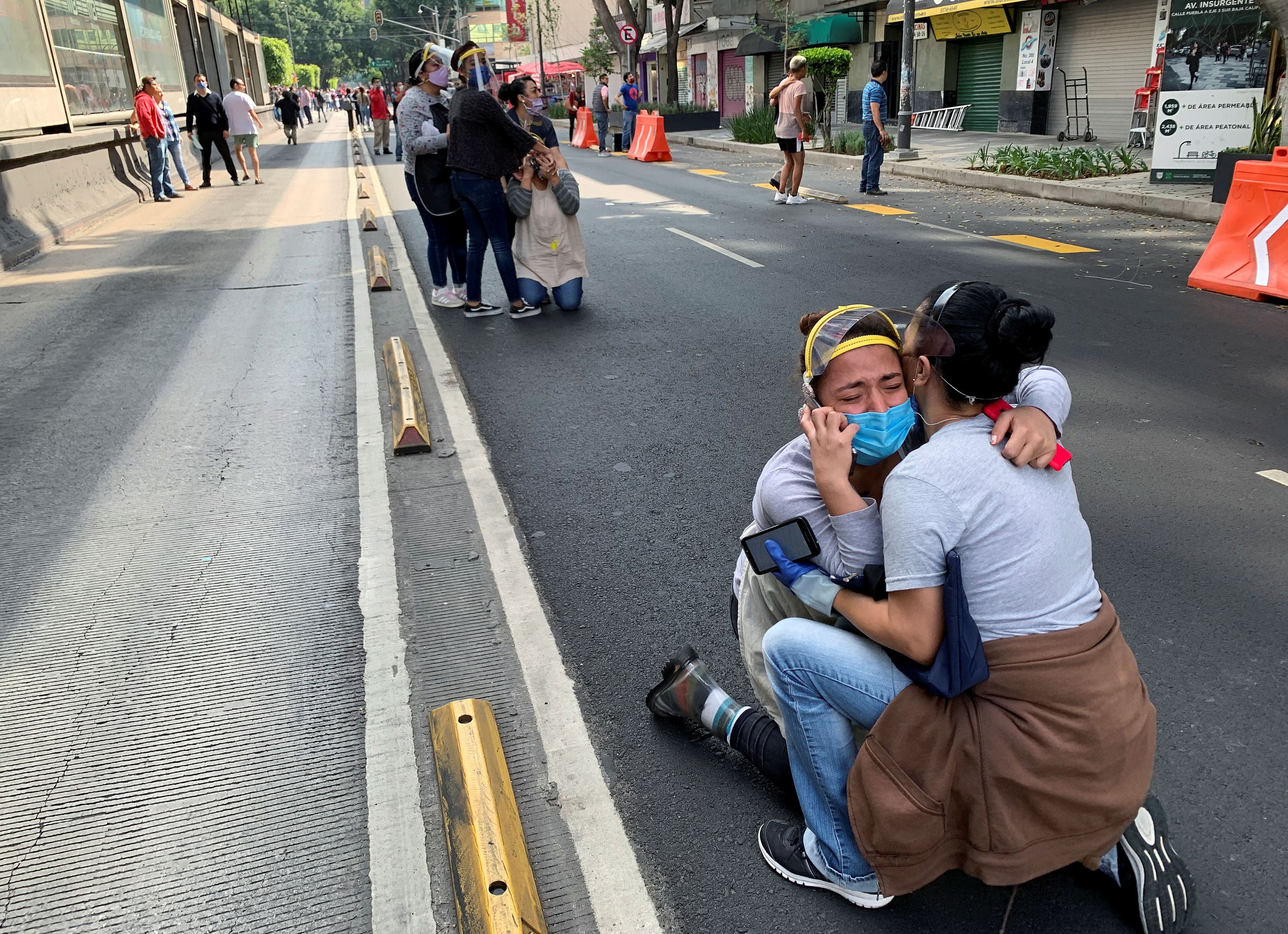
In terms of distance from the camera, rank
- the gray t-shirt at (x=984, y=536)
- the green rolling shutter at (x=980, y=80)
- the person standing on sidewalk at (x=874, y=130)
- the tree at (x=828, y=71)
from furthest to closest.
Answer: the green rolling shutter at (x=980, y=80) < the tree at (x=828, y=71) < the person standing on sidewalk at (x=874, y=130) < the gray t-shirt at (x=984, y=536)

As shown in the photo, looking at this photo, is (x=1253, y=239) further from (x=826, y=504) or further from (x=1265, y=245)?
(x=826, y=504)

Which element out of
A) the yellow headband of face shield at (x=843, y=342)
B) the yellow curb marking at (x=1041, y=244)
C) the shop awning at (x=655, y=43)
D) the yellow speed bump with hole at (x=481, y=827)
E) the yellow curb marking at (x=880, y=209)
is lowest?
the yellow speed bump with hole at (x=481, y=827)

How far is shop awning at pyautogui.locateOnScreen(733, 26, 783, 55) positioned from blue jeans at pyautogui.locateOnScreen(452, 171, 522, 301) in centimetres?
2904

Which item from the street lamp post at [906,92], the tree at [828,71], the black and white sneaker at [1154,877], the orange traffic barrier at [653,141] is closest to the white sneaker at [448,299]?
the black and white sneaker at [1154,877]

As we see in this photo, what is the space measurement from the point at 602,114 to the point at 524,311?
2168cm

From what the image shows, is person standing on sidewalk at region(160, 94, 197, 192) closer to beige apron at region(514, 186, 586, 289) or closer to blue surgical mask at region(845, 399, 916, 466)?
beige apron at region(514, 186, 586, 289)

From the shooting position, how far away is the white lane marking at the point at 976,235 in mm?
10398

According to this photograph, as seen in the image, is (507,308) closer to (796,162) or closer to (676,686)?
(676,686)

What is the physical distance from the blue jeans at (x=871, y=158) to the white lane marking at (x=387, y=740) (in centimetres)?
1177

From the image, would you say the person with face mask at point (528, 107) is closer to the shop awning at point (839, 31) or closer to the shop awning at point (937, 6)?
the shop awning at point (937, 6)

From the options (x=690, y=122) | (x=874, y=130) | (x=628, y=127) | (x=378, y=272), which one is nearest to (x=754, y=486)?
(x=378, y=272)

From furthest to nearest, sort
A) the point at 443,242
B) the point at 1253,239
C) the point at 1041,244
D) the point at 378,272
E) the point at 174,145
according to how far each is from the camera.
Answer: the point at 174,145
the point at 1041,244
the point at 378,272
the point at 1253,239
the point at 443,242

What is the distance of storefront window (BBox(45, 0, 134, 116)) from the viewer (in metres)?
17.6

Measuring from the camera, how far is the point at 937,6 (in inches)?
1022
